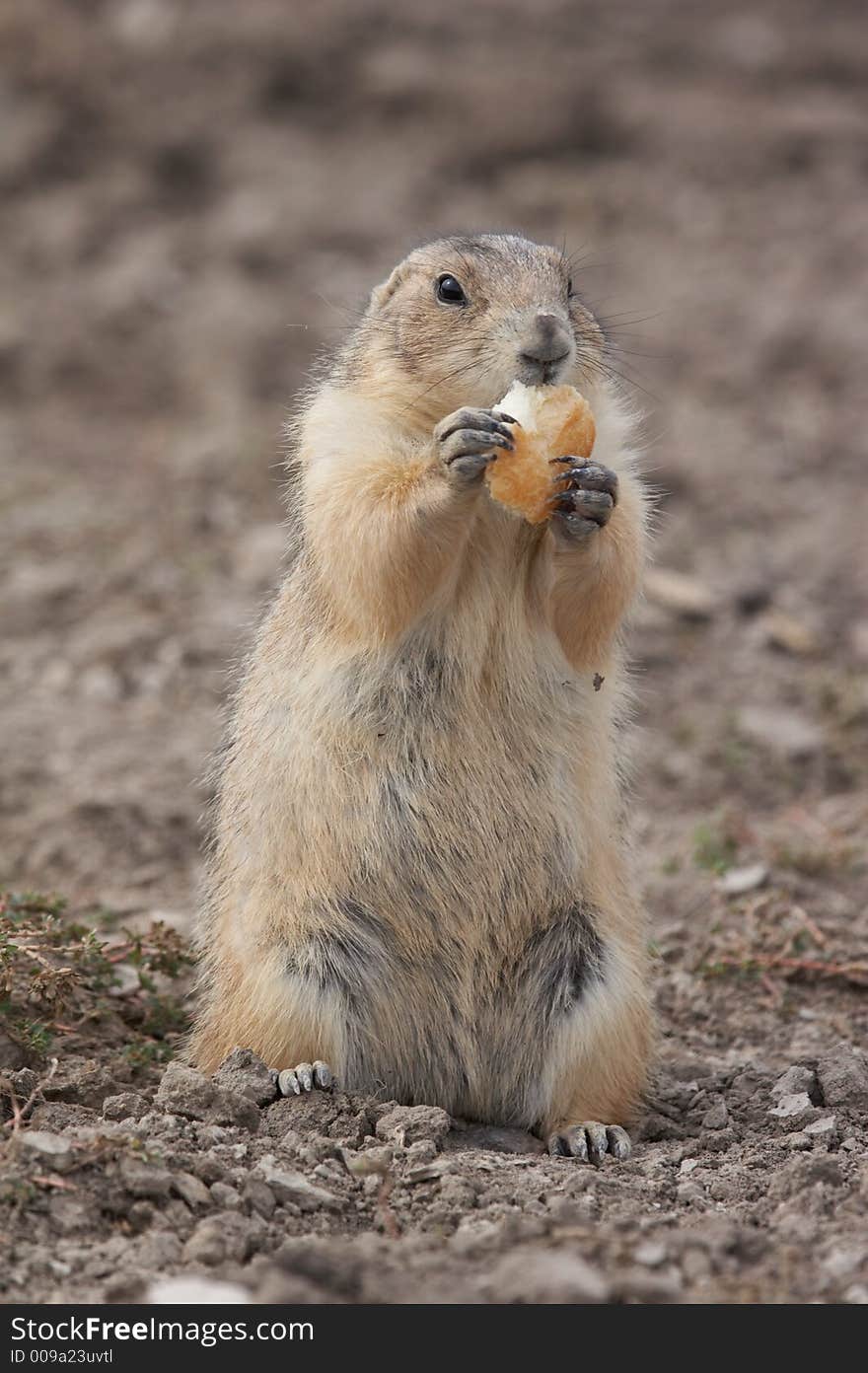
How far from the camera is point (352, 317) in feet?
21.9

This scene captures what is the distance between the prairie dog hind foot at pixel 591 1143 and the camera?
541 centimetres

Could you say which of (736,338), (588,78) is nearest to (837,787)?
(736,338)

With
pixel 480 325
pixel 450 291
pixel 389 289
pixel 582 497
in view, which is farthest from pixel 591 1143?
pixel 389 289

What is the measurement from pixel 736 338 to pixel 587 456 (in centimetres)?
829

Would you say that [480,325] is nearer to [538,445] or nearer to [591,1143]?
[538,445]

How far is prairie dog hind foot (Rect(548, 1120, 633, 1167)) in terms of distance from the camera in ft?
17.7

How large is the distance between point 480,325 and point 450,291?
233 millimetres

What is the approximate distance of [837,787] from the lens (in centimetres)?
907

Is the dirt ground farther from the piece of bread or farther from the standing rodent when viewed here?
the piece of bread

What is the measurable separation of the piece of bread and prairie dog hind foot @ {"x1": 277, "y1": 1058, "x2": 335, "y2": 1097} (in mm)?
1812

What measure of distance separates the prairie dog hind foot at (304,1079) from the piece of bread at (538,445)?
1812 mm

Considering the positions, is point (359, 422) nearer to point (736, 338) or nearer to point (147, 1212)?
point (147, 1212)
